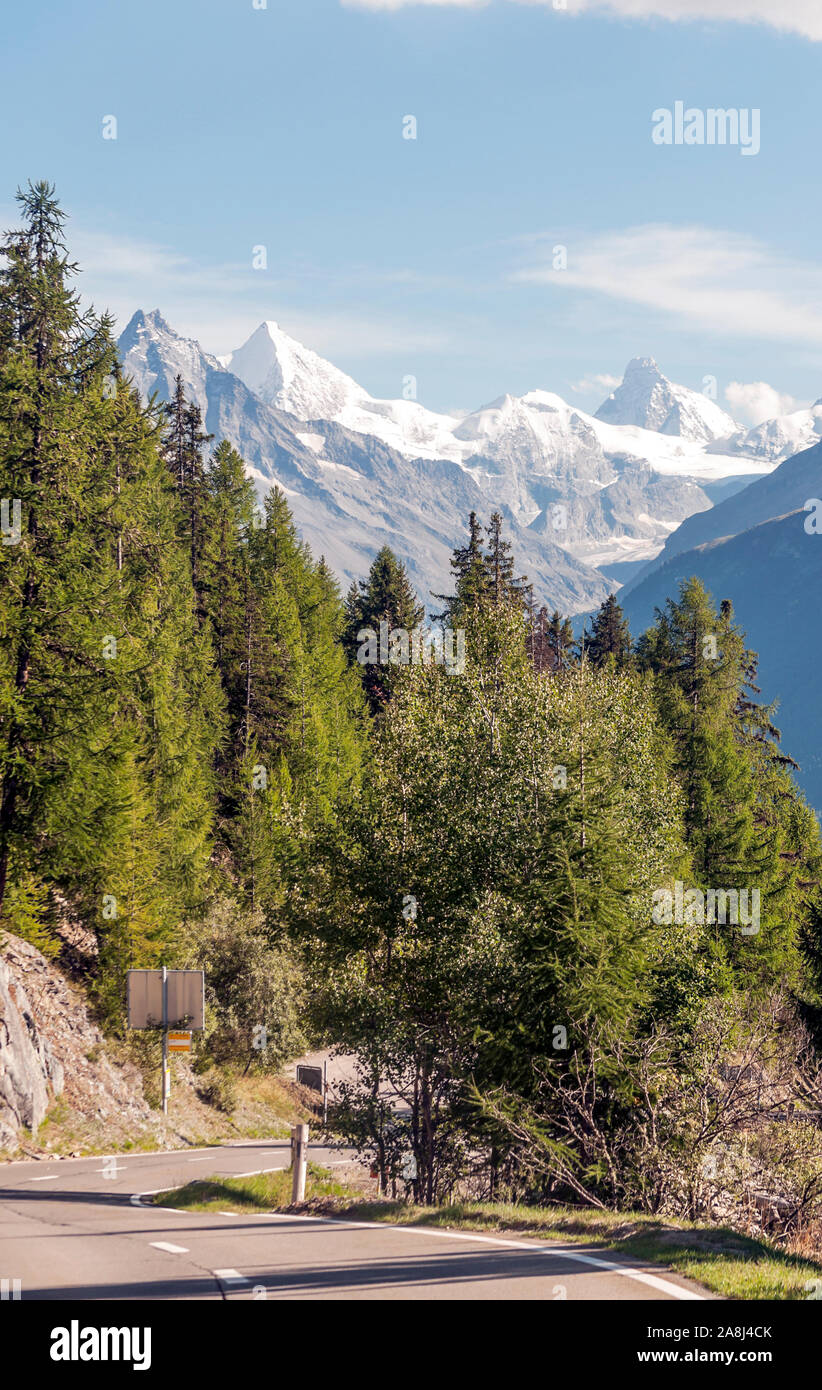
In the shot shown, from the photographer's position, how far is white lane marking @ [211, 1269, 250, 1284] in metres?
9.45

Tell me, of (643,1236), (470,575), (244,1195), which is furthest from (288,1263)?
(470,575)

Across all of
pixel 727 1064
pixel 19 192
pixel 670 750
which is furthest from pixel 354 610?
pixel 727 1064

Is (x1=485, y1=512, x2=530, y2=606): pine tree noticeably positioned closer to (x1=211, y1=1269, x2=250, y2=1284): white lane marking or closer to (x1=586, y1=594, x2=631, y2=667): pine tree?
(x1=586, y1=594, x2=631, y2=667): pine tree

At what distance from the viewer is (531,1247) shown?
34.8ft

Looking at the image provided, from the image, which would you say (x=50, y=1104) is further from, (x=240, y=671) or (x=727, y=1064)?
(x=240, y=671)

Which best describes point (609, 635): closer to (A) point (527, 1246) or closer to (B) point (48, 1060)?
(B) point (48, 1060)

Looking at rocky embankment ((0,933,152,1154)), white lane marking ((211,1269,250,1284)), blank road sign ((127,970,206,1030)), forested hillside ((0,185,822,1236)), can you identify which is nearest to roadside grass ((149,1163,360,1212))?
forested hillside ((0,185,822,1236))

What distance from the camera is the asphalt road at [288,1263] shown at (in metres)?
8.72

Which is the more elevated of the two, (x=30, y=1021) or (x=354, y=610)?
(x=354, y=610)

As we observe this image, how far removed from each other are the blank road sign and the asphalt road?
57.3 ft

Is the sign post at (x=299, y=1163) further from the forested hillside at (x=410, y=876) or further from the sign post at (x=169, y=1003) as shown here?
the sign post at (x=169, y=1003)

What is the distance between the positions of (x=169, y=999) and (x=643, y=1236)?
25.3 m
